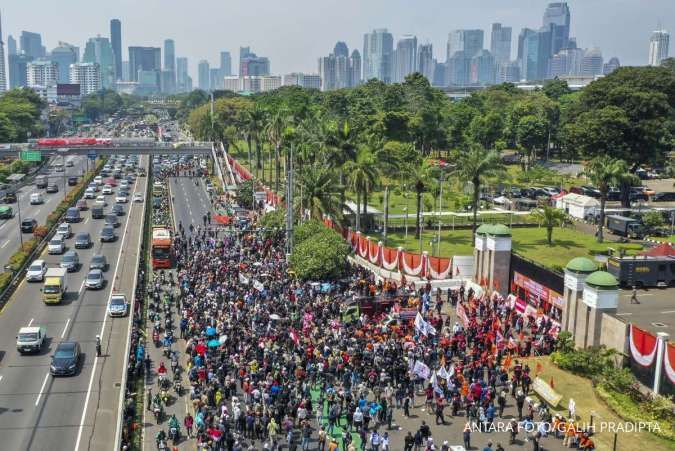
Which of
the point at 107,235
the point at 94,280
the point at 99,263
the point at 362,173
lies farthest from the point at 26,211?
the point at 362,173

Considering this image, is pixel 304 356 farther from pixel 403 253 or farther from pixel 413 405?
pixel 403 253

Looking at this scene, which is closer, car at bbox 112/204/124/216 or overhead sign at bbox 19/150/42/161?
car at bbox 112/204/124/216

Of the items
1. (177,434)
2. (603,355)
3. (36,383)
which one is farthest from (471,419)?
(36,383)

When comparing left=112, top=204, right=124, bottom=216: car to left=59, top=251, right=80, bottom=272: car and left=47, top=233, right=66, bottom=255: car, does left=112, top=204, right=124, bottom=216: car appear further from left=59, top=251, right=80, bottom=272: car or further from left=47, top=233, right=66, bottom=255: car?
left=59, top=251, right=80, bottom=272: car

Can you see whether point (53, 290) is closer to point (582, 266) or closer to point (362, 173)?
point (362, 173)

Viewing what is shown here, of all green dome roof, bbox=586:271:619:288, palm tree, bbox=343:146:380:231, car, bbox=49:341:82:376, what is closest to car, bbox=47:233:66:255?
palm tree, bbox=343:146:380:231

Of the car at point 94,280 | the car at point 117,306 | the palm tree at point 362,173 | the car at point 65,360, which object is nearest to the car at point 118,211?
the car at point 94,280
